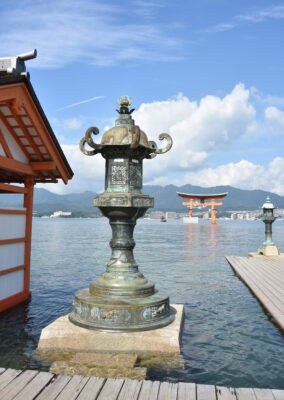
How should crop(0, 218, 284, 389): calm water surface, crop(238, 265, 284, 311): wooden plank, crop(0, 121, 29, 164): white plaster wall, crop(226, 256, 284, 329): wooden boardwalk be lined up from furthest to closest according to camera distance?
crop(238, 265, 284, 311): wooden plank → crop(226, 256, 284, 329): wooden boardwalk → crop(0, 121, 29, 164): white plaster wall → crop(0, 218, 284, 389): calm water surface

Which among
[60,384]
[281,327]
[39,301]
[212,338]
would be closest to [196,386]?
[60,384]

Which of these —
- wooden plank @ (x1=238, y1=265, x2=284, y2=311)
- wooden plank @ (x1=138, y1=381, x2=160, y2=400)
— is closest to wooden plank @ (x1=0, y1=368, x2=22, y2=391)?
wooden plank @ (x1=138, y1=381, x2=160, y2=400)

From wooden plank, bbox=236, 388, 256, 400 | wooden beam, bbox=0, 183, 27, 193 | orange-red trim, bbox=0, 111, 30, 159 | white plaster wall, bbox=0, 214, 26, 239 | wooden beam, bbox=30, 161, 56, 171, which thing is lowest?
wooden plank, bbox=236, 388, 256, 400

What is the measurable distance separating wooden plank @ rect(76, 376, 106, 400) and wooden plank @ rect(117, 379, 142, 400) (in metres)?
0.27

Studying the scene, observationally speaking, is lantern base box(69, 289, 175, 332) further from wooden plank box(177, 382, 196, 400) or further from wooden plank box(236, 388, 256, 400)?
wooden plank box(236, 388, 256, 400)

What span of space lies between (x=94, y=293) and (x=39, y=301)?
13.0 feet

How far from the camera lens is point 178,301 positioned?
1028cm

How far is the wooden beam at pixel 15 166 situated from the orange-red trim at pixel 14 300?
301 centimetres

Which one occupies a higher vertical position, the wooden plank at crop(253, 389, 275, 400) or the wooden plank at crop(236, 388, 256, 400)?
the wooden plank at crop(253, 389, 275, 400)

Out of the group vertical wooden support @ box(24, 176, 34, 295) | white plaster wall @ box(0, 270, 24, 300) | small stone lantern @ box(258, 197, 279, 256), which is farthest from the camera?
small stone lantern @ box(258, 197, 279, 256)

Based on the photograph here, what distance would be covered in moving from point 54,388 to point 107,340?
170 cm

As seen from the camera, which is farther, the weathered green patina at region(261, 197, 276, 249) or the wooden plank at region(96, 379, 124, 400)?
the weathered green patina at region(261, 197, 276, 249)

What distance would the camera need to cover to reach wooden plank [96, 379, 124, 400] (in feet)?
13.0

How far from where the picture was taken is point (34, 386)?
416 centimetres
